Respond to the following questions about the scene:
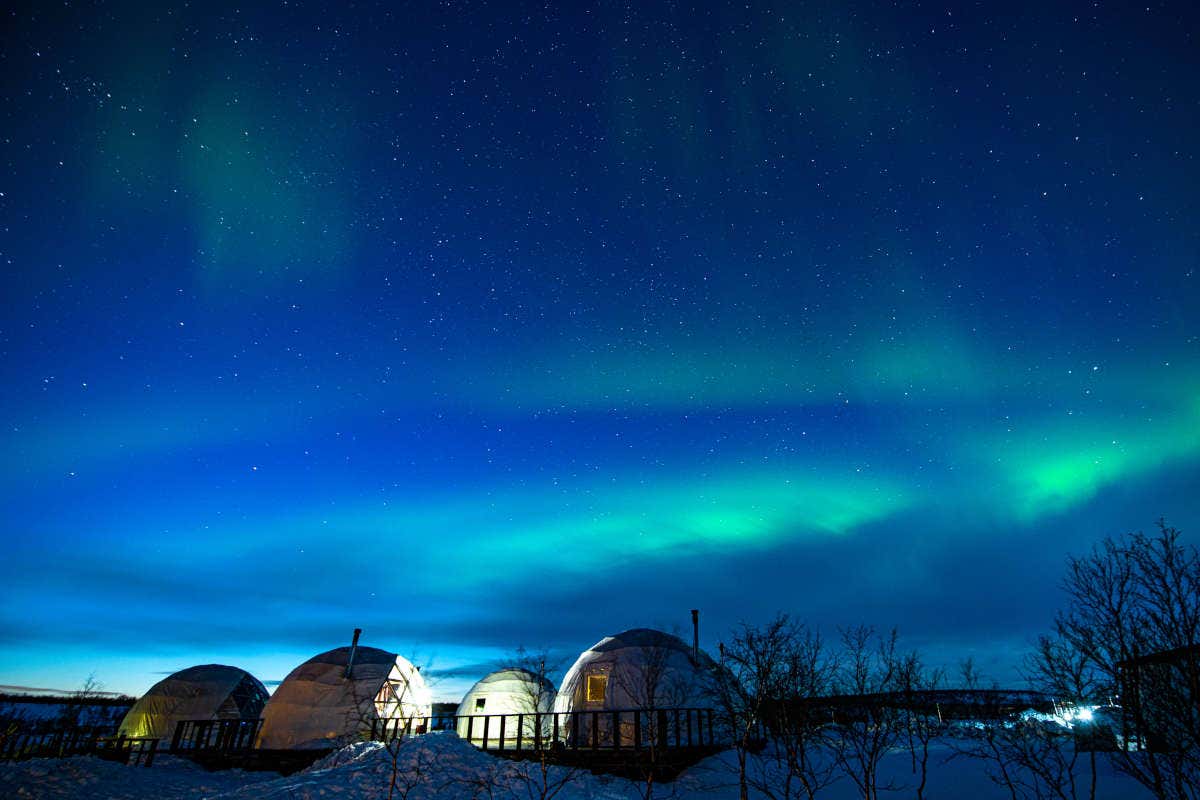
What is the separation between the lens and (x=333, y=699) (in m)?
31.6

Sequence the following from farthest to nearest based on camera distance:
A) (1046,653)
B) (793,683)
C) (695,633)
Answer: (695,633) < (793,683) < (1046,653)

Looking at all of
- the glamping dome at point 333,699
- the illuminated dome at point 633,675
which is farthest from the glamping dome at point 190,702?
the illuminated dome at point 633,675

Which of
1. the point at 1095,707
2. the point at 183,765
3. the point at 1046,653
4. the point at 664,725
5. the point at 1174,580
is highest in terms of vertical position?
the point at 1174,580

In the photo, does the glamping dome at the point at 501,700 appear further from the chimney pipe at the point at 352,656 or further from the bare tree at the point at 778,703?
the bare tree at the point at 778,703

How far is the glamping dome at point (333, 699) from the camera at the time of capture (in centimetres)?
3053

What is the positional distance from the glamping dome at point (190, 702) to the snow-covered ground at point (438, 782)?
58.7 ft

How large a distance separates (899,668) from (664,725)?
28.5ft

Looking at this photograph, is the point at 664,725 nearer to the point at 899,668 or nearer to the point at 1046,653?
the point at 899,668

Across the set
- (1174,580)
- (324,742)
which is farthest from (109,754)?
(1174,580)

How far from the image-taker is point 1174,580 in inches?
416

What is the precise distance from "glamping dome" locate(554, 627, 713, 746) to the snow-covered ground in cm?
533

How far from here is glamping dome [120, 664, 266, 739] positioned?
36.4m

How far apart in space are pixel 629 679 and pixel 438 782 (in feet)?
38.3

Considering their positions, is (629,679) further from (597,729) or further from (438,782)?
(438,782)
